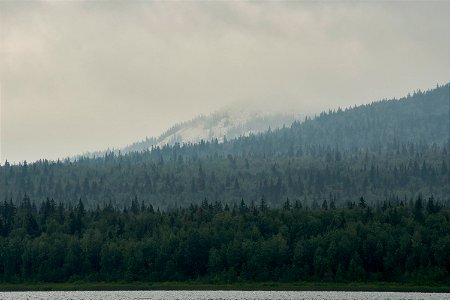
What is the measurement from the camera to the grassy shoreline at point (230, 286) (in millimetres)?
171125

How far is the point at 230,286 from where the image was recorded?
183 meters

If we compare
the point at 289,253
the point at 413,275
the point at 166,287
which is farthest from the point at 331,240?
the point at 166,287

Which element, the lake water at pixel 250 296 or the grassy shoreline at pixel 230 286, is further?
the grassy shoreline at pixel 230 286

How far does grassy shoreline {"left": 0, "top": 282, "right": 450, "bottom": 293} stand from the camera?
171 metres

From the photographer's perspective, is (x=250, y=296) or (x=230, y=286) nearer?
(x=250, y=296)

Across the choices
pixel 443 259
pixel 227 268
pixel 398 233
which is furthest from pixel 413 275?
pixel 227 268

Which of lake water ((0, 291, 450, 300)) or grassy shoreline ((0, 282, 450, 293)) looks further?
grassy shoreline ((0, 282, 450, 293))

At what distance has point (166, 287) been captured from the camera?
185875mm

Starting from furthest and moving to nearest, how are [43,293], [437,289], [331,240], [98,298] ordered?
[331,240] → [43,293] → [437,289] → [98,298]

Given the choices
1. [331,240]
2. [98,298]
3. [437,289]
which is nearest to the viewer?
[98,298]

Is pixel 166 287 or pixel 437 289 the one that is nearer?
pixel 437 289

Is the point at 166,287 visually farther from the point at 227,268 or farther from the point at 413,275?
the point at 413,275

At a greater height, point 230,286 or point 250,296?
point 230,286

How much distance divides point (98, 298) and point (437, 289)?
5882 cm
